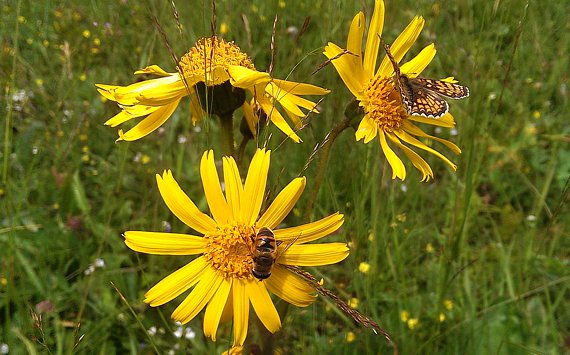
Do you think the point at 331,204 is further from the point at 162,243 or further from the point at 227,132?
the point at 162,243

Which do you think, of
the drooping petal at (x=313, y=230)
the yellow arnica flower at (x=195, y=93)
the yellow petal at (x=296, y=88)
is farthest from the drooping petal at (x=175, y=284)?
the yellow petal at (x=296, y=88)

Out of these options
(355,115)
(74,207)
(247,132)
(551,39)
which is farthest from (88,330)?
(551,39)

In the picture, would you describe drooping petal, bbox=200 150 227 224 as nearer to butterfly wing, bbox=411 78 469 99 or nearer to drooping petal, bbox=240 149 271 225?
drooping petal, bbox=240 149 271 225

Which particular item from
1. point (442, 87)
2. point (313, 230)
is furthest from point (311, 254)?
point (442, 87)

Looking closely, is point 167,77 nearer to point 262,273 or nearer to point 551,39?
point 262,273

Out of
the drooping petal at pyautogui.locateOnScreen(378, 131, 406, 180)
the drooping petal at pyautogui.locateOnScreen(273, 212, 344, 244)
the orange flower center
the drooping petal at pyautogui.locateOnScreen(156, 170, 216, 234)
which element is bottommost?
the drooping petal at pyautogui.locateOnScreen(273, 212, 344, 244)

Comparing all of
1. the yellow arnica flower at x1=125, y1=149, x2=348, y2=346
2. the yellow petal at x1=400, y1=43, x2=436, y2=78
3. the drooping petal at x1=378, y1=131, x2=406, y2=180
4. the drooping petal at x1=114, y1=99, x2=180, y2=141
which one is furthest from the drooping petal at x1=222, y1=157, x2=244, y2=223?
the yellow petal at x1=400, y1=43, x2=436, y2=78
